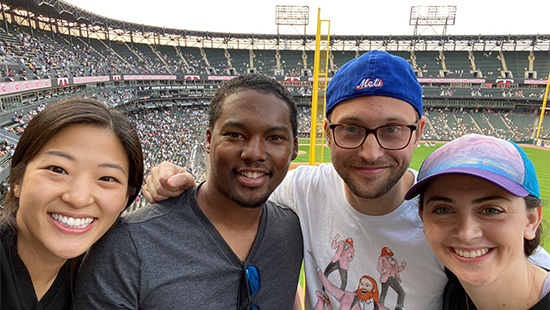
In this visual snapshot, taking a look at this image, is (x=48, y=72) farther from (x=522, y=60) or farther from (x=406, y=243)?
(x=522, y=60)

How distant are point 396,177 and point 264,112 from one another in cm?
87

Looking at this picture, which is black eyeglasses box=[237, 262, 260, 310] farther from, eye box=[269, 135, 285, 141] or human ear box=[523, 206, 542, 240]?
human ear box=[523, 206, 542, 240]

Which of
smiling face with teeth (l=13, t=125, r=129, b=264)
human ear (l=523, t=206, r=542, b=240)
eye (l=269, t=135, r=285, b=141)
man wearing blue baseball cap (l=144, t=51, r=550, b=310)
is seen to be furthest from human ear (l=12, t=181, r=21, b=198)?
human ear (l=523, t=206, r=542, b=240)

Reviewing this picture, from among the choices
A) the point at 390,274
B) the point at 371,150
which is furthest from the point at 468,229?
the point at 390,274

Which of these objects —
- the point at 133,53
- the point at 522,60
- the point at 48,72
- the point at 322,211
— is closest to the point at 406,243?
the point at 322,211

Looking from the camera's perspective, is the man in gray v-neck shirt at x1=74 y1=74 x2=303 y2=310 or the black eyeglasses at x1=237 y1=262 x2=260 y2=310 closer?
the man in gray v-neck shirt at x1=74 y1=74 x2=303 y2=310

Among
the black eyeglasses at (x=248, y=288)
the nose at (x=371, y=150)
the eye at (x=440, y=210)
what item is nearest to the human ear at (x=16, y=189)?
the black eyeglasses at (x=248, y=288)

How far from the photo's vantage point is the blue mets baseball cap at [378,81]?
1.72 m

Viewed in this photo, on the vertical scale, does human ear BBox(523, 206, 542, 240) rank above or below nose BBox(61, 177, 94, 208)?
below

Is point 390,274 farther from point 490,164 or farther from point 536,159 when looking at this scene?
point 536,159

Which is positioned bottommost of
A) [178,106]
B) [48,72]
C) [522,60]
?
[178,106]

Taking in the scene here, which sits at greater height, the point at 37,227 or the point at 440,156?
the point at 440,156

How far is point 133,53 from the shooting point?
4012cm

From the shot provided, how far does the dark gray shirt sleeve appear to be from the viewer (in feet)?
4.69
